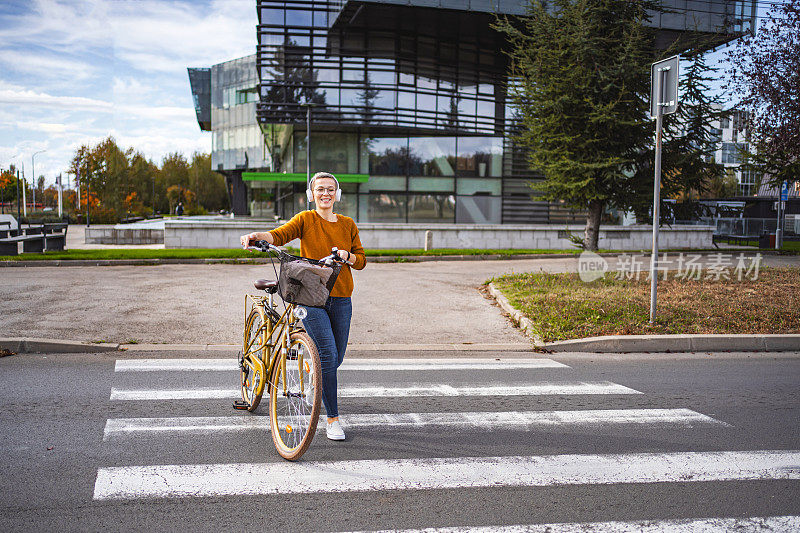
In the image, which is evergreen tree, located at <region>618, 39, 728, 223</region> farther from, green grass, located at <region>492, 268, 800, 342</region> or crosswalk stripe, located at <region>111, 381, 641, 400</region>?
crosswalk stripe, located at <region>111, 381, 641, 400</region>

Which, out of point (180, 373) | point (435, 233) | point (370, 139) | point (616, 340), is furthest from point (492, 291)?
point (370, 139)

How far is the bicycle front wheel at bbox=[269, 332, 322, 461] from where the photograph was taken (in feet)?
14.5

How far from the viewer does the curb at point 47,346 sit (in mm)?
7988

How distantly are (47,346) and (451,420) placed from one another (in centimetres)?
545

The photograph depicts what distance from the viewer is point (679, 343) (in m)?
8.90

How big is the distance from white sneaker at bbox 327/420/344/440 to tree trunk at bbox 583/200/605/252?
1951cm

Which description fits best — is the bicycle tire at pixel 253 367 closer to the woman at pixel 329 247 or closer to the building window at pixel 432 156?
the woman at pixel 329 247

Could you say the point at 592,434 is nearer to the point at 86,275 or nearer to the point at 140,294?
the point at 140,294

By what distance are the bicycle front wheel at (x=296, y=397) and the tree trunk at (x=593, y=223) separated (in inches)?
780

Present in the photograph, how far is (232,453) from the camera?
4.68m

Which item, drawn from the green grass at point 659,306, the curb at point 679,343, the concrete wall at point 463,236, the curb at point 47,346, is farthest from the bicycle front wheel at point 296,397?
the concrete wall at point 463,236

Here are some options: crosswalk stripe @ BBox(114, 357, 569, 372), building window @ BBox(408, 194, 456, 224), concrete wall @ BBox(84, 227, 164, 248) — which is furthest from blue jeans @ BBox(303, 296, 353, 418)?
building window @ BBox(408, 194, 456, 224)

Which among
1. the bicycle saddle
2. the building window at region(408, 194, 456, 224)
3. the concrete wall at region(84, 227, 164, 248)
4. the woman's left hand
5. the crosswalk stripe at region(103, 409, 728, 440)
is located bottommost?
the crosswalk stripe at region(103, 409, 728, 440)

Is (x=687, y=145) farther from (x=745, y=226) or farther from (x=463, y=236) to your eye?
(x=745, y=226)
